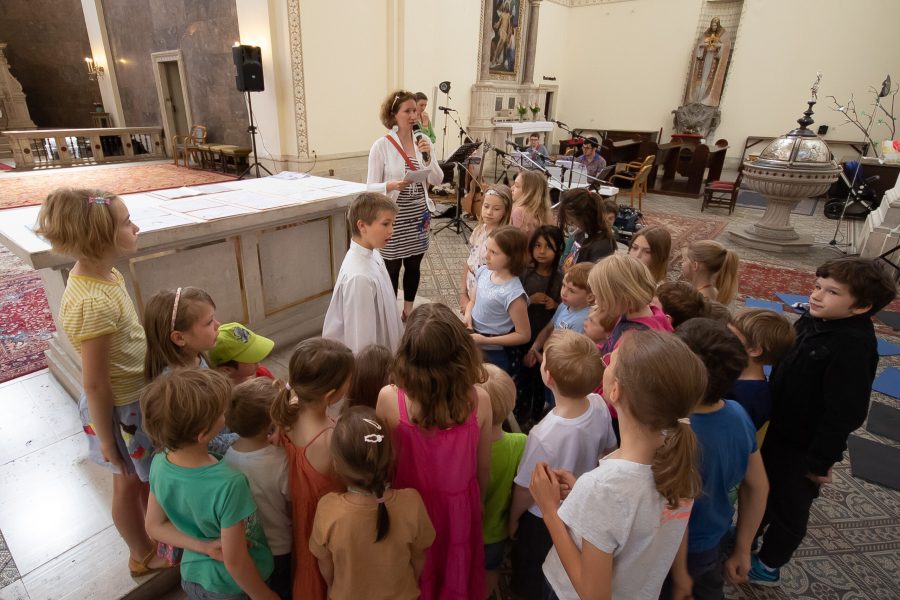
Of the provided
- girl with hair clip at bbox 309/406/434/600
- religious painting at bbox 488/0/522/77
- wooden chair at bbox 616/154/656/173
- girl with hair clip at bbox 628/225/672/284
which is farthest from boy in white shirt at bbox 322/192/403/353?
religious painting at bbox 488/0/522/77

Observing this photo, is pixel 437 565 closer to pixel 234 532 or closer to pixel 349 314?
pixel 234 532

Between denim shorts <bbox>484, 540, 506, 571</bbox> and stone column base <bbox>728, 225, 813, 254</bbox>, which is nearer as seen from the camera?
denim shorts <bbox>484, 540, 506, 571</bbox>

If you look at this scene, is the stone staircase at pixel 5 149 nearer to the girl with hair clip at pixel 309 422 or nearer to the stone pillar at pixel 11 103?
the stone pillar at pixel 11 103

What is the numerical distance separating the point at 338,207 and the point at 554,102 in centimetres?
1330

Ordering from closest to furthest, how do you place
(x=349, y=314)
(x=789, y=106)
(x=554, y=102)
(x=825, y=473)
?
(x=825, y=473)
(x=349, y=314)
(x=789, y=106)
(x=554, y=102)

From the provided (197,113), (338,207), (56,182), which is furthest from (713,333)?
(197,113)

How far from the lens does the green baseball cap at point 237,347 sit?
187 cm

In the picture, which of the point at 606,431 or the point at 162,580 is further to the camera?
the point at 162,580

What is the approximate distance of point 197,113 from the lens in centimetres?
1016

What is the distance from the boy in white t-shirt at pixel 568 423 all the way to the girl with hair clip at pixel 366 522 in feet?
1.31

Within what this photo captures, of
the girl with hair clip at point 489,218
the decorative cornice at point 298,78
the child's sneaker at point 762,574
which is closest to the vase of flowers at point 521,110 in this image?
the decorative cornice at point 298,78

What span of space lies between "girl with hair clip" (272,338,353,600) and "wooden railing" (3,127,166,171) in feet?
37.4

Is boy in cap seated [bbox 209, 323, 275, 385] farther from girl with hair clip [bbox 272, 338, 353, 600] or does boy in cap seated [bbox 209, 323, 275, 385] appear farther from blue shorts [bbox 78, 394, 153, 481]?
girl with hair clip [bbox 272, 338, 353, 600]

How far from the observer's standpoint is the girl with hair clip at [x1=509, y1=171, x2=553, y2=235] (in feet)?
9.35
